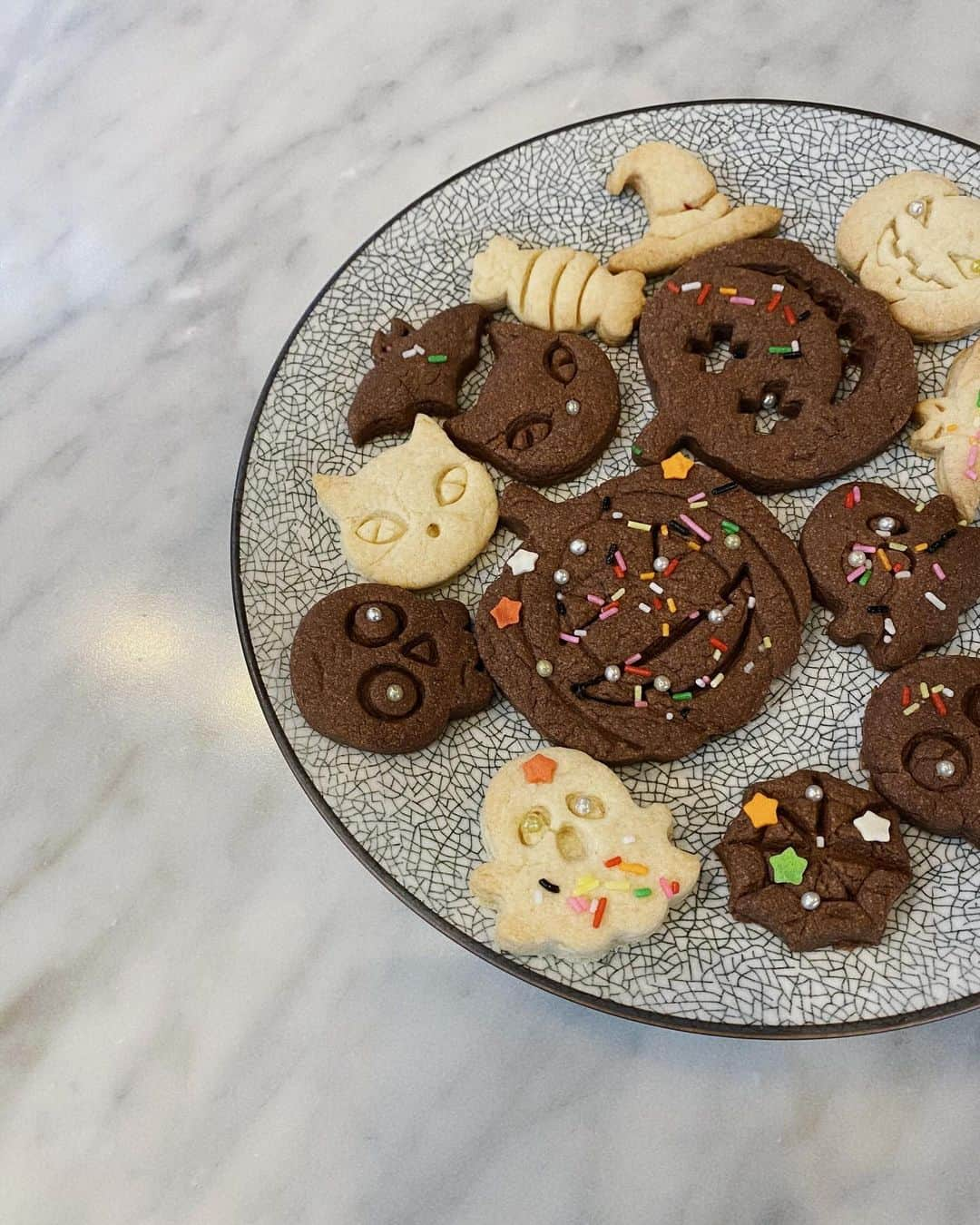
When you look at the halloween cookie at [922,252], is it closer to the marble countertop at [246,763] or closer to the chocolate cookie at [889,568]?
the chocolate cookie at [889,568]

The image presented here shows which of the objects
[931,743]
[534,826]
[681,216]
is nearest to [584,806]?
[534,826]

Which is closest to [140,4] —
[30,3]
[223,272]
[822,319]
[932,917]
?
[30,3]

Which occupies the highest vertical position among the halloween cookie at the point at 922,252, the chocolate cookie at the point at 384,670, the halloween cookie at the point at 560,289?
the halloween cookie at the point at 560,289

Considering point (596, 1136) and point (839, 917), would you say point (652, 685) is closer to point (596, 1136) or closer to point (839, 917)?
point (839, 917)

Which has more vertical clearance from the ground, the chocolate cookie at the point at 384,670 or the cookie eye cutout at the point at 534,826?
the chocolate cookie at the point at 384,670

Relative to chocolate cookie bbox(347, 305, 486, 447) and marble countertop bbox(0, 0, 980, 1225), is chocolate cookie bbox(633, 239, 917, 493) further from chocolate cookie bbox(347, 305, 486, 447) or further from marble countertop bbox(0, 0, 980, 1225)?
marble countertop bbox(0, 0, 980, 1225)

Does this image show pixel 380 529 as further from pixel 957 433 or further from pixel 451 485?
pixel 957 433

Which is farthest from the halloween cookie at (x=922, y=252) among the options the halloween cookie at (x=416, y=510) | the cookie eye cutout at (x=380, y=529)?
the cookie eye cutout at (x=380, y=529)
